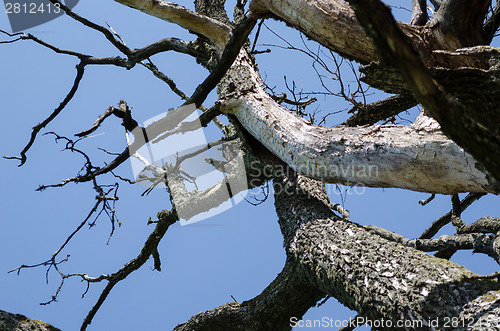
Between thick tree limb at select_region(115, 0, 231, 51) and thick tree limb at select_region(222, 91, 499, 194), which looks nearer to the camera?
thick tree limb at select_region(222, 91, 499, 194)

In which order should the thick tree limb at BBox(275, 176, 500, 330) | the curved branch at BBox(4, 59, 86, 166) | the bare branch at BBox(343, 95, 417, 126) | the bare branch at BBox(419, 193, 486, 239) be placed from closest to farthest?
1. the thick tree limb at BBox(275, 176, 500, 330)
2. the curved branch at BBox(4, 59, 86, 166)
3. the bare branch at BBox(419, 193, 486, 239)
4. the bare branch at BBox(343, 95, 417, 126)

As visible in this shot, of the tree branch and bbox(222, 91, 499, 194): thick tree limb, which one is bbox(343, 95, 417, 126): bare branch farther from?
the tree branch

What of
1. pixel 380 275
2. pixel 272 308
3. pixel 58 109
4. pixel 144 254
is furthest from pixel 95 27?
pixel 380 275

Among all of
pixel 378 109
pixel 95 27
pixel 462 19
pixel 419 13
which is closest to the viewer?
pixel 462 19

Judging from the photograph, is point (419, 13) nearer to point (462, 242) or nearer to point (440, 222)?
point (462, 242)

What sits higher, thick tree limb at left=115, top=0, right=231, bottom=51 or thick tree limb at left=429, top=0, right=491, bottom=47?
thick tree limb at left=115, top=0, right=231, bottom=51

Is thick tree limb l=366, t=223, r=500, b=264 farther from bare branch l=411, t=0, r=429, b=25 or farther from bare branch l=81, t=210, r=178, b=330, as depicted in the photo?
bare branch l=81, t=210, r=178, b=330

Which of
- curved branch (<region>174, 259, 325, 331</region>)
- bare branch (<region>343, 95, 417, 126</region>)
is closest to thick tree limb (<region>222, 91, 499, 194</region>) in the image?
curved branch (<region>174, 259, 325, 331</region>)

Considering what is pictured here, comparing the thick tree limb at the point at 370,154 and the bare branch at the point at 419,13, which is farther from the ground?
the bare branch at the point at 419,13

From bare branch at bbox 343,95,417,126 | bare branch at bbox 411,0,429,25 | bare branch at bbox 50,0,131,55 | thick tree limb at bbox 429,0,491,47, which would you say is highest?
bare branch at bbox 50,0,131,55

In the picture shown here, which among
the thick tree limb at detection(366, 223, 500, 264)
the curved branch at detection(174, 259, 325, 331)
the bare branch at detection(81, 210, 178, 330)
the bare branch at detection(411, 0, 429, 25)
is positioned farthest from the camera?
the bare branch at detection(81, 210, 178, 330)

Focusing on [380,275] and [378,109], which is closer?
[380,275]

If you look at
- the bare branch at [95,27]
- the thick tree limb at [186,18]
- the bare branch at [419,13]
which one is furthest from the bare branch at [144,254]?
the bare branch at [419,13]

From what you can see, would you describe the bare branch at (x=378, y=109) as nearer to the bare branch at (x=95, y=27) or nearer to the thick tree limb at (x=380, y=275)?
the thick tree limb at (x=380, y=275)
